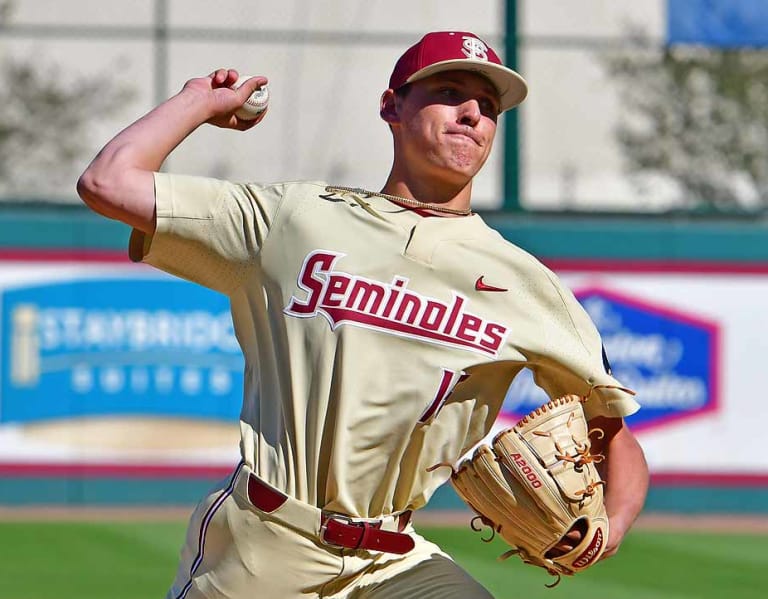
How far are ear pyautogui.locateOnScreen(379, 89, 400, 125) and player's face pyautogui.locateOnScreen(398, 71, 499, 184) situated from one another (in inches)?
2.0

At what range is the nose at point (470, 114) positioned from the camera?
12.3ft

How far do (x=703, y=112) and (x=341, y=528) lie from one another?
11.8m

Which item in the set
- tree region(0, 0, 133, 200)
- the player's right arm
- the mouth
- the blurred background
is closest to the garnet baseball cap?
the mouth

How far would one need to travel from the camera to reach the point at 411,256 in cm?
366

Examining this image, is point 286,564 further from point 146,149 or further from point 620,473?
point 146,149

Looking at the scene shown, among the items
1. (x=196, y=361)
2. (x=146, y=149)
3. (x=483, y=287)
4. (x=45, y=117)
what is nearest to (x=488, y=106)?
(x=483, y=287)

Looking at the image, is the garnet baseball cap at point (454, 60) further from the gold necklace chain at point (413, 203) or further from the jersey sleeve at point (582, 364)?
the jersey sleeve at point (582, 364)

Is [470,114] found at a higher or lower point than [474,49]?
lower

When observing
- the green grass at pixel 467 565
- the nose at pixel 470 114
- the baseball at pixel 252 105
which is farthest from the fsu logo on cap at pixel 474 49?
the green grass at pixel 467 565

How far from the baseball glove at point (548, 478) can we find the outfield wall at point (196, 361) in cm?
744

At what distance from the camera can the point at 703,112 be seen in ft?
48.0

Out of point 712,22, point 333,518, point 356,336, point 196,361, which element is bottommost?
point 196,361

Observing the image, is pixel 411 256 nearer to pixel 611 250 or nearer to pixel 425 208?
pixel 425 208

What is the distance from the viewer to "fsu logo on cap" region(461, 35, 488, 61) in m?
3.73
